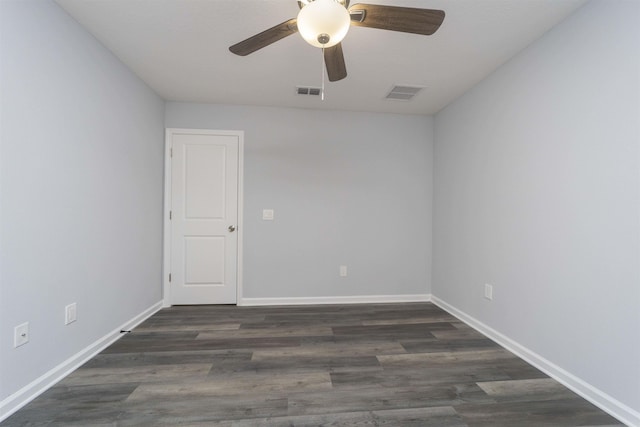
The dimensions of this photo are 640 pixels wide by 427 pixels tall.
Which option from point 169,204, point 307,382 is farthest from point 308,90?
point 307,382

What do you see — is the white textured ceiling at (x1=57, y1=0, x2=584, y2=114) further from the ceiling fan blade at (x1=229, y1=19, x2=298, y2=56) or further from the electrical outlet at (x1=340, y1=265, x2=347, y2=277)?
the electrical outlet at (x1=340, y1=265, x2=347, y2=277)

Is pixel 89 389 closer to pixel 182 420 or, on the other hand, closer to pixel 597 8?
pixel 182 420

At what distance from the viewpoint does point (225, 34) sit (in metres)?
1.92

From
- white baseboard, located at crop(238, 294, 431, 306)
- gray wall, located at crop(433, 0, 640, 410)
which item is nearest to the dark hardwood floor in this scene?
gray wall, located at crop(433, 0, 640, 410)

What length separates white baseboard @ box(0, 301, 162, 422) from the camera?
142cm

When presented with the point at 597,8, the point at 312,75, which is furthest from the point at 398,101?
the point at 597,8

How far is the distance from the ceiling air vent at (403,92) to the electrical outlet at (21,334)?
3.38 metres

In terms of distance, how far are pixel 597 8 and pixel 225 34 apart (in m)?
2.40

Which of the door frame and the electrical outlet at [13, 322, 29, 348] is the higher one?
the door frame

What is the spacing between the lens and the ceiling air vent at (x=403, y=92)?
8.84 feet

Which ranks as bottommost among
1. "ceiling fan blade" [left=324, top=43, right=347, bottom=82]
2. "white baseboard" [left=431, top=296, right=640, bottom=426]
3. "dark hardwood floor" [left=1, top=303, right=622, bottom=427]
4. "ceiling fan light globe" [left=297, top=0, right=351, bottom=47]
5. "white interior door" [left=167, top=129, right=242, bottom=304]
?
"dark hardwood floor" [left=1, top=303, right=622, bottom=427]

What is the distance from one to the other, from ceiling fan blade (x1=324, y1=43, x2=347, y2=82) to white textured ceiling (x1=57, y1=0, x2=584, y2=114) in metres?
0.41

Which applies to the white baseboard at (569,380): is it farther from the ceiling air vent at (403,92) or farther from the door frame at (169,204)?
the door frame at (169,204)

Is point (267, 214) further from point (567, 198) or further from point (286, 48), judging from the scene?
point (567, 198)
